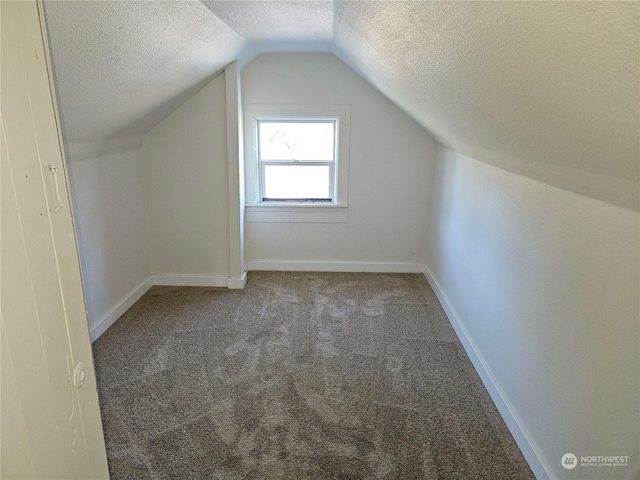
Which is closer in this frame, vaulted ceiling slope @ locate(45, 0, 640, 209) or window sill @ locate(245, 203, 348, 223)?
vaulted ceiling slope @ locate(45, 0, 640, 209)

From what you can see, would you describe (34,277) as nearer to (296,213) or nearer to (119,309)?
(119,309)

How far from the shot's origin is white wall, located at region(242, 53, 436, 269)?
3572 mm

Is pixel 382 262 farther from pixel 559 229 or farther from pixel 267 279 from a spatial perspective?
pixel 559 229

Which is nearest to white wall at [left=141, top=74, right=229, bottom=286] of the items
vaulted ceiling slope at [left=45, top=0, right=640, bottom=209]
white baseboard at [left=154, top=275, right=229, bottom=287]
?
white baseboard at [left=154, top=275, right=229, bottom=287]

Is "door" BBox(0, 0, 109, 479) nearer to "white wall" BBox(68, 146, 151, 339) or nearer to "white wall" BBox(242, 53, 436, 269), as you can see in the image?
"white wall" BBox(68, 146, 151, 339)

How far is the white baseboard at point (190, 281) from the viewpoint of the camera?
12.2 feet

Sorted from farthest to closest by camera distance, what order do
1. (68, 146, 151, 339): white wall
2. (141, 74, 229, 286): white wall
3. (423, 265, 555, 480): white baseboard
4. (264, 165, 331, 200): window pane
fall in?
1. (264, 165, 331, 200): window pane
2. (141, 74, 229, 286): white wall
3. (68, 146, 151, 339): white wall
4. (423, 265, 555, 480): white baseboard

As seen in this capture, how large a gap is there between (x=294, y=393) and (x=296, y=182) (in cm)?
217

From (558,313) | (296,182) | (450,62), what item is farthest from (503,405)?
(296,182)

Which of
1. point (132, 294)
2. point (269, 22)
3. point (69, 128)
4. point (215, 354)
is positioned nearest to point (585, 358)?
point (215, 354)

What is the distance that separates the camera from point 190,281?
12.3 ft

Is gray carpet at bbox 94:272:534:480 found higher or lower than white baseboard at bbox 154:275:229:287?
lower

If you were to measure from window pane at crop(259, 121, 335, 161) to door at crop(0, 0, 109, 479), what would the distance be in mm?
3168

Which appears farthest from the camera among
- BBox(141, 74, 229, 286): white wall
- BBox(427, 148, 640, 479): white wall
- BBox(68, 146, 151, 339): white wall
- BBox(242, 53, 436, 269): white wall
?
BBox(242, 53, 436, 269): white wall
